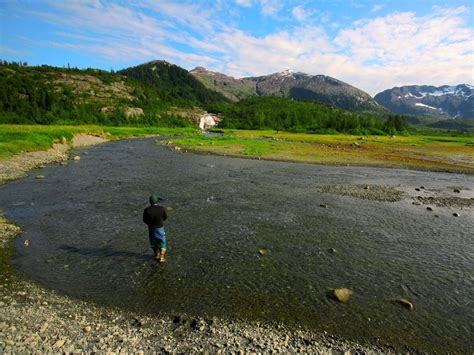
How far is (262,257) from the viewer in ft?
60.0

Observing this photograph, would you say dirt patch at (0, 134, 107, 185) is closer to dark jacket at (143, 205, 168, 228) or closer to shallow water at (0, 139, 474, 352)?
shallow water at (0, 139, 474, 352)

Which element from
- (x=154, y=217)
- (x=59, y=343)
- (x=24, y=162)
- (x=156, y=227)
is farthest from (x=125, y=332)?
(x=24, y=162)

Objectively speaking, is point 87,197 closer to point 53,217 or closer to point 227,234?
point 53,217

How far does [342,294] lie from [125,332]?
9208mm

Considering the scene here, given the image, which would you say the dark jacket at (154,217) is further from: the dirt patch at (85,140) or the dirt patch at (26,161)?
the dirt patch at (85,140)

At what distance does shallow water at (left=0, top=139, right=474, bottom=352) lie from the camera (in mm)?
13164

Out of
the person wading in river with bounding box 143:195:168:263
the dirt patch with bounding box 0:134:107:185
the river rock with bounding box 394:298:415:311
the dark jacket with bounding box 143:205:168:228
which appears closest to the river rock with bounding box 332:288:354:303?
the river rock with bounding box 394:298:415:311

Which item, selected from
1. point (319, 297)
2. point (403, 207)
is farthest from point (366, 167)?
point (319, 297)

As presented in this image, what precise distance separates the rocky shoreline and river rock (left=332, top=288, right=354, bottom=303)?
109 inches

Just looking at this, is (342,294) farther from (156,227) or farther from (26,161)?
(26,161)

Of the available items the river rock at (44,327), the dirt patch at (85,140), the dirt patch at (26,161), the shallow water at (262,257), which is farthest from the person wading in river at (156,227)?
the dirt patch at (85,140)

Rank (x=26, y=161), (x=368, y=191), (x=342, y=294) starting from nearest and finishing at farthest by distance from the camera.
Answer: (x=342, y=294)
(x=368, y=191)
(x=26, y=161)

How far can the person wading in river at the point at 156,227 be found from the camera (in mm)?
16828

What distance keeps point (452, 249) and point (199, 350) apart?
18.0m
